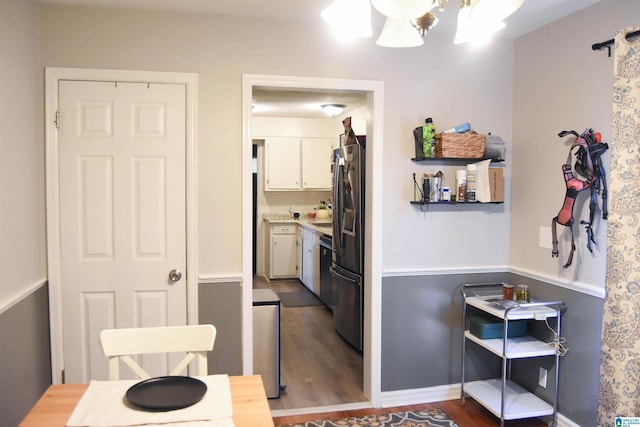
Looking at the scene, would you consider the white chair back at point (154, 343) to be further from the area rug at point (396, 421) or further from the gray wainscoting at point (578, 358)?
the gray wainscoting at point (578, 358)

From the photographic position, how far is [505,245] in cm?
352

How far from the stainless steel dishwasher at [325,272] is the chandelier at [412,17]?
4.03m

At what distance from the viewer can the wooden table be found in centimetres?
151

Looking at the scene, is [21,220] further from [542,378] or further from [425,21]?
[542,378]

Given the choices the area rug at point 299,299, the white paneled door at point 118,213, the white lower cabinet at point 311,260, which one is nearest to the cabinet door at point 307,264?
the white lower cabinet at point 311,260

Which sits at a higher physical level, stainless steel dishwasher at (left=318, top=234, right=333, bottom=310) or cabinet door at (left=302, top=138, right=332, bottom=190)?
cabinet door at (left=302, top=138, right=332, bottom=190)

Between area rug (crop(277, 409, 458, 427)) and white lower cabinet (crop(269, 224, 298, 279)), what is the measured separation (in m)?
4.23

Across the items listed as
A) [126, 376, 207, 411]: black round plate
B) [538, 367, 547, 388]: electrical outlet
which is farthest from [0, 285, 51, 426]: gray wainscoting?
[538, 367, 547, 388]: electrical outlet

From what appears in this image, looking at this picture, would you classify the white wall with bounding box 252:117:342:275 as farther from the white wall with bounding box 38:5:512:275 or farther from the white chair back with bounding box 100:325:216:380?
the white chair back with bounding box 100:325:216:380

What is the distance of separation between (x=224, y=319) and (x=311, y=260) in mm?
3412

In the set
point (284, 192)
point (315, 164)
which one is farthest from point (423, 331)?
point (284, 192)

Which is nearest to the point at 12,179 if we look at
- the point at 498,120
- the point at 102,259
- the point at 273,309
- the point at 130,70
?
the point at 102,259

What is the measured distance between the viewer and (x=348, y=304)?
4.41 m

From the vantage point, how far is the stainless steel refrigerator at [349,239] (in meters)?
4.07
